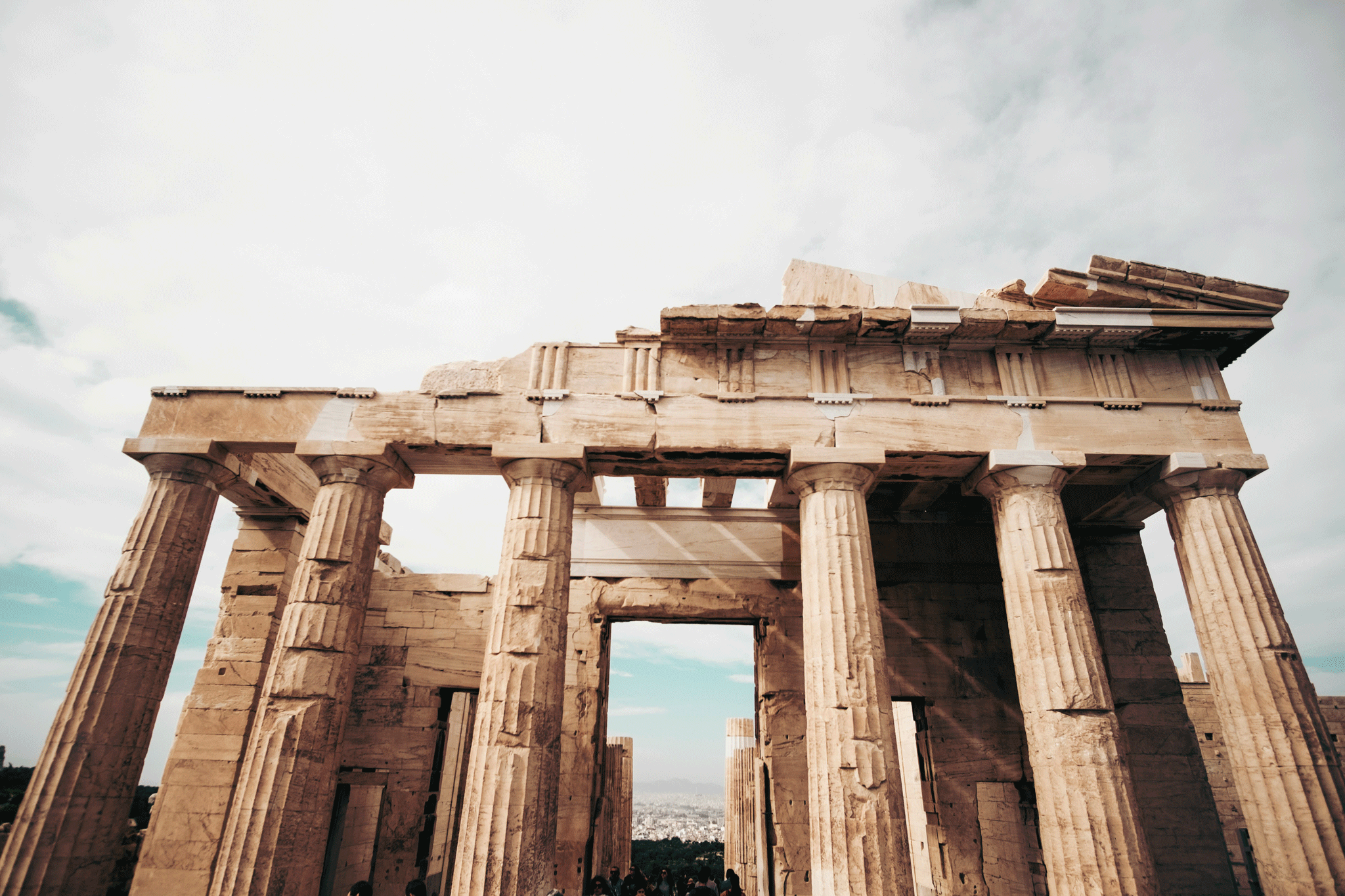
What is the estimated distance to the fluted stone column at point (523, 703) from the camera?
277 inches

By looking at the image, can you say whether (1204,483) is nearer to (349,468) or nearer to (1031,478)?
(1031,478)

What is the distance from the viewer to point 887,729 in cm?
764

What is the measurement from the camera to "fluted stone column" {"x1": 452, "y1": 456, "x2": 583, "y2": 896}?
7047 millimetres

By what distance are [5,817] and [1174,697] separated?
22.8 meters

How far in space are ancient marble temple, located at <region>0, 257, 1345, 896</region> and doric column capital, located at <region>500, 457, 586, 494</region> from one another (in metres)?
0.04

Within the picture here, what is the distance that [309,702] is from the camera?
779 cm

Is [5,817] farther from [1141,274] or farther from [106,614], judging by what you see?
[1141,274]

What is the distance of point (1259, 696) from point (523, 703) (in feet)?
27.8

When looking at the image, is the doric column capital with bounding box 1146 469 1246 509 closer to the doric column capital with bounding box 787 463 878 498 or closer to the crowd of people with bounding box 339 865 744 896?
the doric column capital with bounding box 787 463 878 498

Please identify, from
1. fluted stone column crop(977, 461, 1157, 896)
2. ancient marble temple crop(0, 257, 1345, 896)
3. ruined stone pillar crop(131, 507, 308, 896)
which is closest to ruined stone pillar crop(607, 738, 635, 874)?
ancient marble temple crop(0, 257, 1345, 896)

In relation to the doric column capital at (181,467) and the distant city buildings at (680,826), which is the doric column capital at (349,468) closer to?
the doric column capital at (181,467)

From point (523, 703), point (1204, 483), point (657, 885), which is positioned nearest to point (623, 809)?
point (657, 885)

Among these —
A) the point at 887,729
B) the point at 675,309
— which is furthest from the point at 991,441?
the point at 675,309

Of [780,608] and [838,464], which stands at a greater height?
[838,464]
